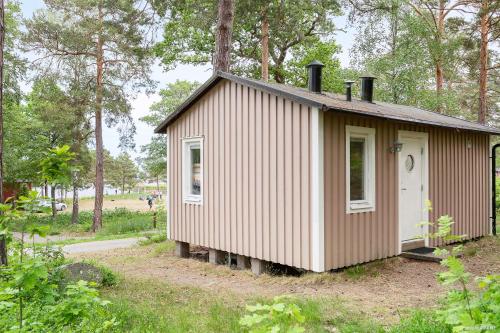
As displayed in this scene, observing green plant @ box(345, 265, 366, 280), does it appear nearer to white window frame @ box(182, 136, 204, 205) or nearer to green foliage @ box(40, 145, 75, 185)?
white window frame @ box(182, 136, 204, 205)

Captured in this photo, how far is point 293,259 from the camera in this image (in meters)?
6.73

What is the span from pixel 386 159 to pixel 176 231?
14.8 feet

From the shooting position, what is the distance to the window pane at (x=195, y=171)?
880 cm

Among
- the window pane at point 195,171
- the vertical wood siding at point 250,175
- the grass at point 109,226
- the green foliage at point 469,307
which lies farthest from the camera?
the grass at point 109,226

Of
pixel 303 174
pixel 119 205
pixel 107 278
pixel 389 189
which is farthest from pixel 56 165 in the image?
pixel 119 205

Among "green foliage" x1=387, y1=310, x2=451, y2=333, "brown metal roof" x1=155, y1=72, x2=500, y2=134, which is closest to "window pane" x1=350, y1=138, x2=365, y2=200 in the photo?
"brown metal roof" x1=155, y1=72, x2=500, y2=134

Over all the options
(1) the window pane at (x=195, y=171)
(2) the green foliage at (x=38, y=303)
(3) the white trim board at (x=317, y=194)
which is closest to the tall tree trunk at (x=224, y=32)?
(1) the window pane at (x=195, y=171)

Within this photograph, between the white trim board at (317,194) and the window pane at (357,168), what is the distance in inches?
36.0

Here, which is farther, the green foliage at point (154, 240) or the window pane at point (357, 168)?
the green foliage at point (154, 240)

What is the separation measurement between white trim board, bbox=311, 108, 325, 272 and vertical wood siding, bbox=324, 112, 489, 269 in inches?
4.9

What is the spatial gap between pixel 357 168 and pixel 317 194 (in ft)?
4.04

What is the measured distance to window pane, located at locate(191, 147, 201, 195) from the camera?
28.9ft

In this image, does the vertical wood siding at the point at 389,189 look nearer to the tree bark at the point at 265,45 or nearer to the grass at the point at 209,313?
the grass at the point at 209,313

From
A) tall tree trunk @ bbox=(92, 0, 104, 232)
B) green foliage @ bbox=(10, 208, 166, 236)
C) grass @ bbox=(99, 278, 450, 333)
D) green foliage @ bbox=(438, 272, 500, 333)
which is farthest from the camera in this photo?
tall tree trunk @ bbox=(92, 0, 104, 232)
